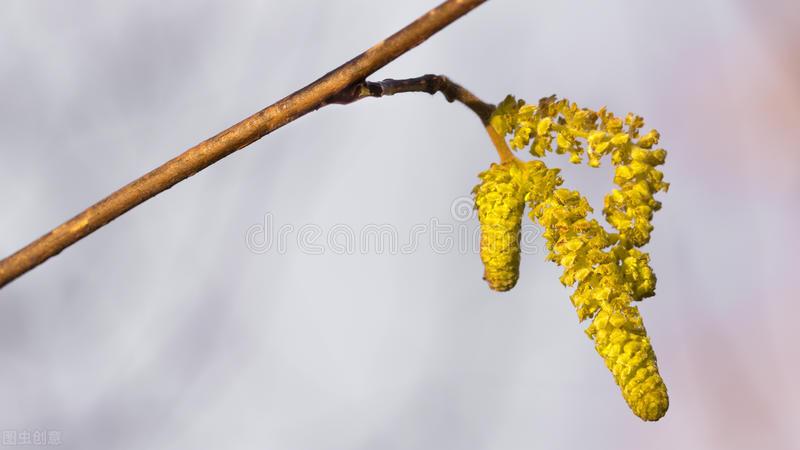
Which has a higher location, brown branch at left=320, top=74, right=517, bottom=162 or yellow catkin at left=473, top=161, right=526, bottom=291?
brown branch at left=320, top=74, right=517, bottom=162

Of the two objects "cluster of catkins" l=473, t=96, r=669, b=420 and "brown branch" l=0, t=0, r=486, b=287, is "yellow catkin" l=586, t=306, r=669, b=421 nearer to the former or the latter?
"cluster of catkins" l=473, t=96, r=669, b=420

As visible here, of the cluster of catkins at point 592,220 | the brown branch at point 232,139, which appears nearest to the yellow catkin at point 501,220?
the cluster of catkins at point 592,220

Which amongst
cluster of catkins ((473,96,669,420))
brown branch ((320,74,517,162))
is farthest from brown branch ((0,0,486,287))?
cluster of catkins ((473,96,669,420))

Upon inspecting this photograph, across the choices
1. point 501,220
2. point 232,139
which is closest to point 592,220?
point 501,220

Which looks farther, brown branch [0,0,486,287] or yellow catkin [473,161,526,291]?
yellow catkin [473,161,526,291]

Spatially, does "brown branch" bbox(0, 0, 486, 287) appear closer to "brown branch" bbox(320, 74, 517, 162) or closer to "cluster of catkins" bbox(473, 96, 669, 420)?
"brown branch" bbox(320, 74, 517, 162)

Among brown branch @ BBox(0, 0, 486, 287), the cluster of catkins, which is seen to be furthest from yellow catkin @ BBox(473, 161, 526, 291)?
brown branch @ BBox(0, 0, 486, 287)

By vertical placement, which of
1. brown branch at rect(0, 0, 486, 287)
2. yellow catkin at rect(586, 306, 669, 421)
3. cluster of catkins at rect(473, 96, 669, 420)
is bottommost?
Answer: yellow catkin at rect(586, 306, 669, 421)
